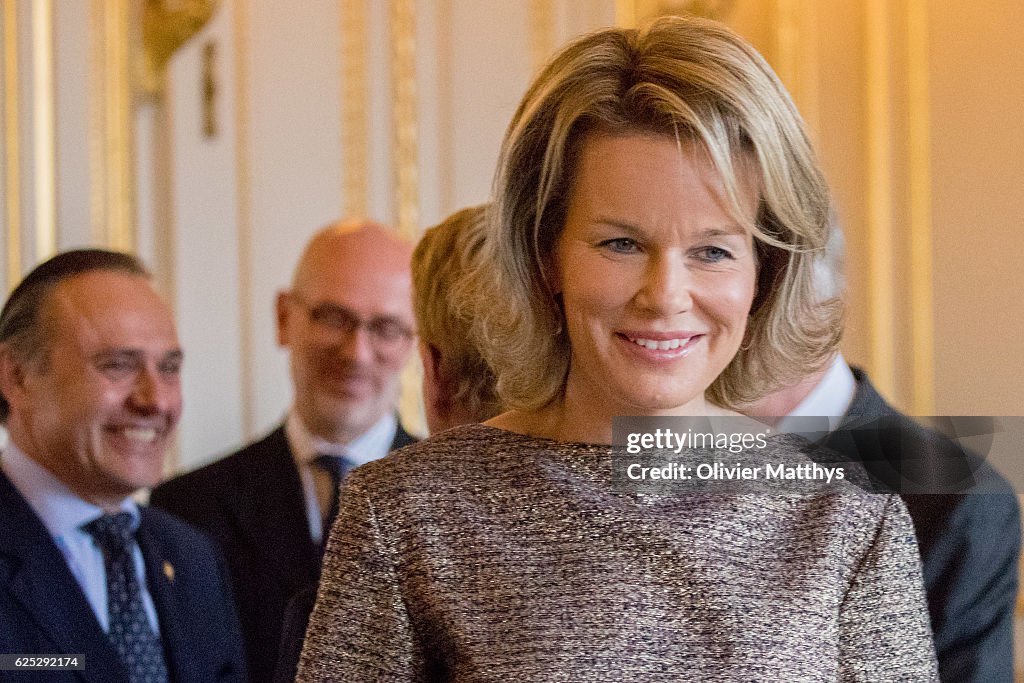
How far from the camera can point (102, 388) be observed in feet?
8.71

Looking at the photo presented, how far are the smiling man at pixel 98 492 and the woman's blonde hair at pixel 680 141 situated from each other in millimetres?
1106

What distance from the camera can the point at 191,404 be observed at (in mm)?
4367

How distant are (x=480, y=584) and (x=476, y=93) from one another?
3695mm

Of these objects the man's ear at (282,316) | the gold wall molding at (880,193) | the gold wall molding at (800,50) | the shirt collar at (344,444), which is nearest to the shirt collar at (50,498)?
the shirt collar at (344,444)

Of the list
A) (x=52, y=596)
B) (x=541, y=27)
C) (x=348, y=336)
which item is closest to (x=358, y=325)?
(x=348, y=336)

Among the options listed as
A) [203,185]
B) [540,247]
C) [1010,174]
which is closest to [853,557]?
[540,247]

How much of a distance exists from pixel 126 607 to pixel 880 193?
3154mm

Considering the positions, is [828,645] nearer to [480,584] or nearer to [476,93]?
[480,584]

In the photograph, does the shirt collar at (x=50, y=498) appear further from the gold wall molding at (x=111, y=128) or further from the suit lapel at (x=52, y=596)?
the gold wall molding at (x=111, y=128)

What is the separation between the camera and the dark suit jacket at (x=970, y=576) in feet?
5.66

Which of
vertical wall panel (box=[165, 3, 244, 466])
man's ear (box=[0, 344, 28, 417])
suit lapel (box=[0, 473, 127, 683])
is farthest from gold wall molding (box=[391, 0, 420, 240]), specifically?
suit lapel (box=[0, 473, 127, 683])

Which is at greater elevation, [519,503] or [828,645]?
[519,503]

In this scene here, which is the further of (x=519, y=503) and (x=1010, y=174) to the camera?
(x=1010, y=174)

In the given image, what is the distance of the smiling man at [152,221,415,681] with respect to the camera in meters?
2.88
